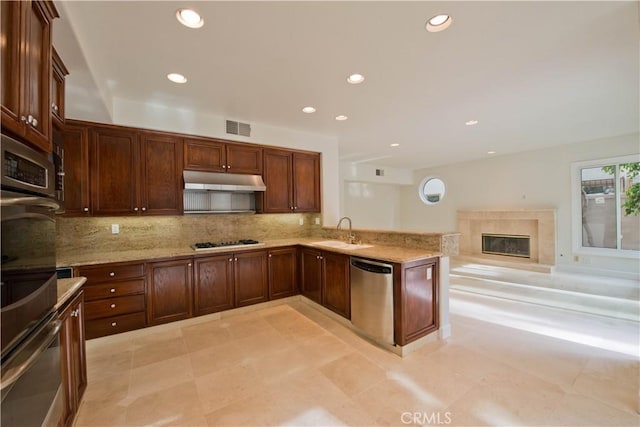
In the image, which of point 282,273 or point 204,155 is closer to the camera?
point 204,155

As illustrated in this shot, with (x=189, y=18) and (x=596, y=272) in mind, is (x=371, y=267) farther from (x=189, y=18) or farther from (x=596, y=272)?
(x=596, y=272)

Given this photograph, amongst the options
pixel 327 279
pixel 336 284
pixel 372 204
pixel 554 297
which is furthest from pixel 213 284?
pixel 372 204

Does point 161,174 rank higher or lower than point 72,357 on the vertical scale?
higher

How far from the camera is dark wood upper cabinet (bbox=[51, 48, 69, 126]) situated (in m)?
1.92

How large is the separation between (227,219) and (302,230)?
52.6 inches

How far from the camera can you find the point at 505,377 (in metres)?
2.21

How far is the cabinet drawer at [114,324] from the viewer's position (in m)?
2.77

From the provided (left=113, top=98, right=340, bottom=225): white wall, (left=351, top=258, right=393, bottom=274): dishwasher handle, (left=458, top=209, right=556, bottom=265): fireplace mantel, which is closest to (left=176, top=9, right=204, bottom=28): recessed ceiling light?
(left=113, top=98, right=340, bottom=225): white wall

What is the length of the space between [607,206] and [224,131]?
748cm

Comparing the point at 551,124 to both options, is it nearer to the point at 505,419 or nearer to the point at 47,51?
the point at 505,419

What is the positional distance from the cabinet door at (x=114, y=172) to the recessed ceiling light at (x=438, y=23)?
331cm

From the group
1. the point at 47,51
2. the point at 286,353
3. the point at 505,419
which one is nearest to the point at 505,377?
the point at 505,419

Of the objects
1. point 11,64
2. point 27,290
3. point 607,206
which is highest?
point 11,64

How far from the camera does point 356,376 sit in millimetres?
2256
